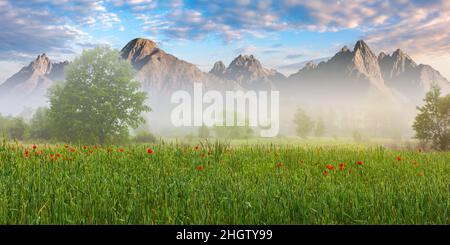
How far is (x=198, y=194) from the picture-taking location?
24.6ft

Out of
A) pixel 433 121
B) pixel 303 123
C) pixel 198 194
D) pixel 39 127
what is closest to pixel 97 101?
pixel 39 127

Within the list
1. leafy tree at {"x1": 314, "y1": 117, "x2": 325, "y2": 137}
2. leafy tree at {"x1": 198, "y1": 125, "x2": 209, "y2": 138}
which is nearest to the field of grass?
leafy tree at {"x1": 198, "y1": 125, "x2": 209, "y2": 138}

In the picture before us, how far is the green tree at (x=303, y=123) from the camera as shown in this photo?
8738cm

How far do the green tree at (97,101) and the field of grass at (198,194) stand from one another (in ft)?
97.0

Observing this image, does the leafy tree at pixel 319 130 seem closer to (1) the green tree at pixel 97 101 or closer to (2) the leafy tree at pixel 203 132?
(2) the leafy tree at pixel 203 132

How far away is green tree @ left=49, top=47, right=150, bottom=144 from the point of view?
4053 cm

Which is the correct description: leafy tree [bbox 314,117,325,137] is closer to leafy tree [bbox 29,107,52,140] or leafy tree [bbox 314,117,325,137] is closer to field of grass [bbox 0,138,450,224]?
leafy tree [bbox 29,107,52,140]

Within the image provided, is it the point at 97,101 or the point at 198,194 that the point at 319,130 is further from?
the point at 198,194

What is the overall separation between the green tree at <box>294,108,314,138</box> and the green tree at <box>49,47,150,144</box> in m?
49.5

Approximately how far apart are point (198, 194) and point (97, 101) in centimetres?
3735

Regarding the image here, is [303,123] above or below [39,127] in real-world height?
above

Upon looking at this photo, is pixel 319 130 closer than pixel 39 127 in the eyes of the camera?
No

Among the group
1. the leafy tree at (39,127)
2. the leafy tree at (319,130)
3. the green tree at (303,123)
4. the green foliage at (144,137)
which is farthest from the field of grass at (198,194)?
the leafy tree at (319,130)

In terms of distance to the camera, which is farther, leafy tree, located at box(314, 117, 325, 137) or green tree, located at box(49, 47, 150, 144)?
leafy tree, located at box(314, 117, 325, 137)
